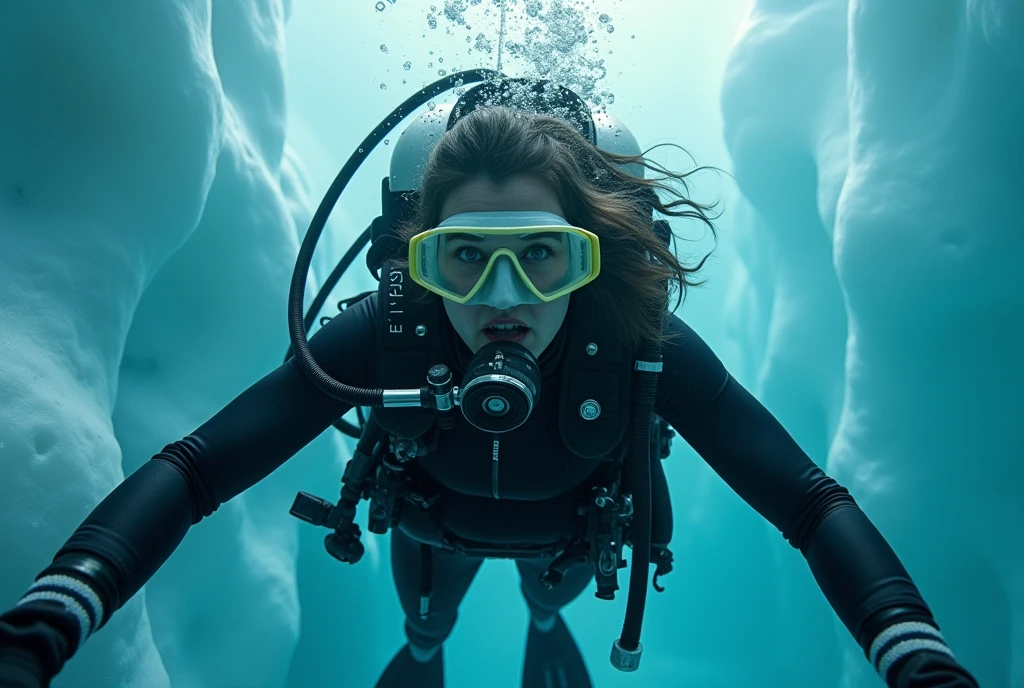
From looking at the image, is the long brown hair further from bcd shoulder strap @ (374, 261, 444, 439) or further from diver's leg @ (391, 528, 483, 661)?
diver's leg @ (391, 528, 483, 661)

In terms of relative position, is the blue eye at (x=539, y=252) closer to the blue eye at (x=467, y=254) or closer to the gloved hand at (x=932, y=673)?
the blue eye at (x=467, y=254)

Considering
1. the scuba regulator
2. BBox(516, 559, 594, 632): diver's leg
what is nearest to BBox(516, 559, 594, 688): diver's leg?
BBox(516, 559, 594, 632): diver's leg

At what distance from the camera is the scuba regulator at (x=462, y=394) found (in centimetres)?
159

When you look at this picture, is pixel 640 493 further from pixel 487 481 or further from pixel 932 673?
pixel 932 673

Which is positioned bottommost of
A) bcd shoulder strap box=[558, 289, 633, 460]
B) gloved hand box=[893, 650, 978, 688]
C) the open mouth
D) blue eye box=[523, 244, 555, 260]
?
gloved hand box=[893, 650, 978, 688]

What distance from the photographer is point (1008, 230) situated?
3107 mm

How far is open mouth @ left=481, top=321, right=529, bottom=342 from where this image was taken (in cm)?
174

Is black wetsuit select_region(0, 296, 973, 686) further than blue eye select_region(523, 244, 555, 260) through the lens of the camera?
No

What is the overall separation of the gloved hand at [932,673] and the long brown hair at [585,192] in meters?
1.02

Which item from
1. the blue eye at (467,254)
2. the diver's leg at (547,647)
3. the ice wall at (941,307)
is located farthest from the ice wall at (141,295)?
the ice wall at (941,307)

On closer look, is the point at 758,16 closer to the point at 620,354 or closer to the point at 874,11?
the point at 874,11

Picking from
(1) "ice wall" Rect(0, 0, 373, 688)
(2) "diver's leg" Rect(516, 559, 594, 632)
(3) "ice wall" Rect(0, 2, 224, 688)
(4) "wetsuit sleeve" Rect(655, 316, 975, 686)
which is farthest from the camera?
(2) "diver's leg" Rect(516, 559, 594, 632)

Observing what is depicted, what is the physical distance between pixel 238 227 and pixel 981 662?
586 cm

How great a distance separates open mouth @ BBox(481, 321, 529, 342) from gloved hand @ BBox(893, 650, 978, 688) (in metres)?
1.20
